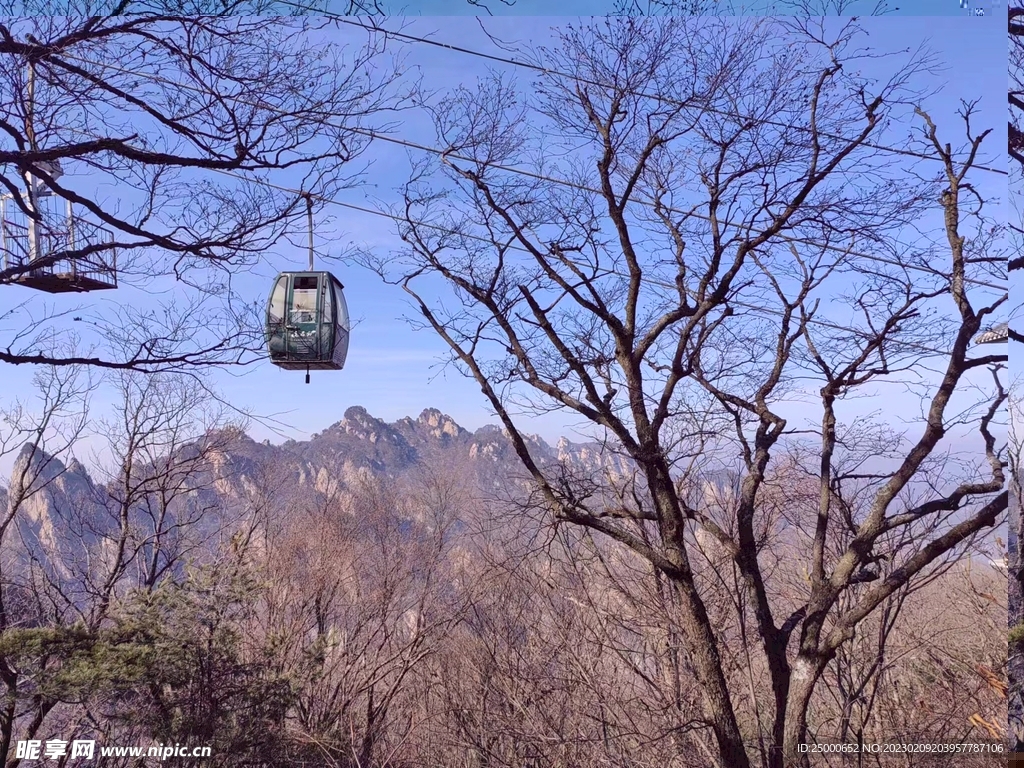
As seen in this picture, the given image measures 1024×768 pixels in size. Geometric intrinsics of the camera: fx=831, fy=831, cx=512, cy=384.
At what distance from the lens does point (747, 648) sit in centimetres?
465

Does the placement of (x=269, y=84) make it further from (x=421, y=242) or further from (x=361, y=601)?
(x=361, y=601)

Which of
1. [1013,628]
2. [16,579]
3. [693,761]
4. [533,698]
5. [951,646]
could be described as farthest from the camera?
[16,579]

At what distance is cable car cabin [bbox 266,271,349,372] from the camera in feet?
12.9

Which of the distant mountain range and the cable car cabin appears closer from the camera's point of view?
the cable car cabin

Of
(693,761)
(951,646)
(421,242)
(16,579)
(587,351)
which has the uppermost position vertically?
(421,242)

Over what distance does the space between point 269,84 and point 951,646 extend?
16.3 ft

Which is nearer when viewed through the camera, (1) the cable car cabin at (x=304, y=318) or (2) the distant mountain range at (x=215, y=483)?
(1) the cable car cabin at (x=304, y=318)

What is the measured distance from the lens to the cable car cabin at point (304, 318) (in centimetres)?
393

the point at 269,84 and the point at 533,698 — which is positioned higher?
the point at 269,84

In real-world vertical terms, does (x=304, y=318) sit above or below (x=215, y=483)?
above

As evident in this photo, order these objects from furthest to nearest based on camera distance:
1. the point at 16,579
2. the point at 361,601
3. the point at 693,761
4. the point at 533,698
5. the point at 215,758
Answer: the point at 361,601 < the point at 16,579 < the point at 533,698 < the point at 693,761 < the point at 215,758

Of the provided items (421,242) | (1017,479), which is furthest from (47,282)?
(1017,479)

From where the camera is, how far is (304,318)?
3.98m

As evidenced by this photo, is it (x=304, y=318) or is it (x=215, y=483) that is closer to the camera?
(x=304, y=318)
